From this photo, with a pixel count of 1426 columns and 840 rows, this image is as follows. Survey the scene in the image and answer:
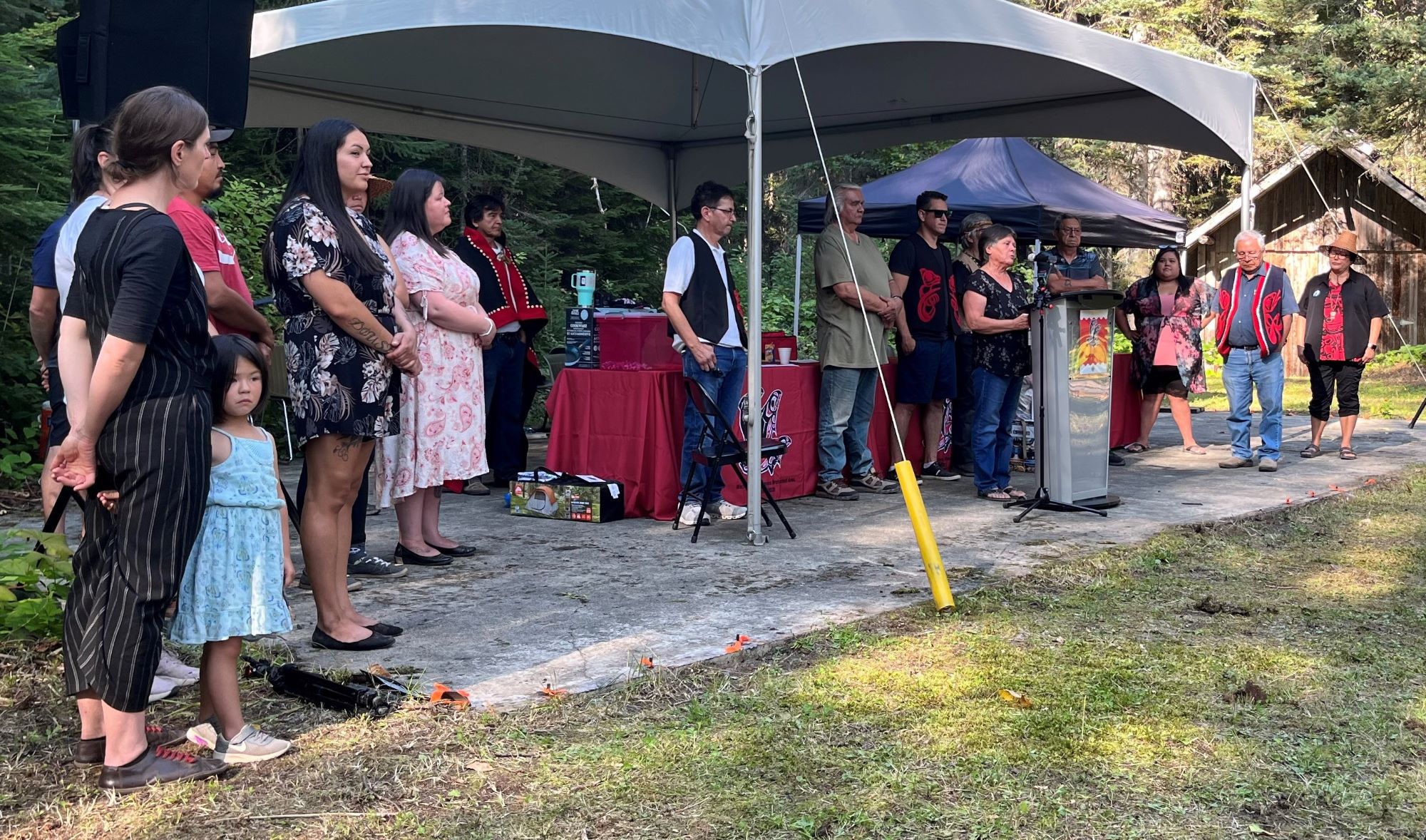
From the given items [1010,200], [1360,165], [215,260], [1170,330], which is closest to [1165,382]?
[1170,330]

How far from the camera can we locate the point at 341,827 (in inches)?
110

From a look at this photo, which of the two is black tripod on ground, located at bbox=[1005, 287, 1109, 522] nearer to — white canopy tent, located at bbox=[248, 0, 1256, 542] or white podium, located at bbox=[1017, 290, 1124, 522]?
white podium, located at bbox=[1017, 290, 1124, 522]

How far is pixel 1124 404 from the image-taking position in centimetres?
996

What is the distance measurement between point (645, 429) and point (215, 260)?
125 inches

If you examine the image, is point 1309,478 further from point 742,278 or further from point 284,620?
point 742,278

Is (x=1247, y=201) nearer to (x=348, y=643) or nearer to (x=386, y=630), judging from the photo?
(x=386, y=630)

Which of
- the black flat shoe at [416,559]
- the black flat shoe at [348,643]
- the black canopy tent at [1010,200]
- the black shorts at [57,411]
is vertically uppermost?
the black canopy tent at [1010,200]

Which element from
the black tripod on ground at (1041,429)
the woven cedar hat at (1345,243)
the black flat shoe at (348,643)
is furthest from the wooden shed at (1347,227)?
the black flat shoe at (348,643)

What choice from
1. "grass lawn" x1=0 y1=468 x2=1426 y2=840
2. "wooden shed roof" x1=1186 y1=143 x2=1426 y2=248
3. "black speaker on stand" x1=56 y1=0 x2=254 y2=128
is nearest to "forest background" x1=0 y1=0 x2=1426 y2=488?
"wooden shed roof" x1=1186 y1=143 x2=1426 y2=248

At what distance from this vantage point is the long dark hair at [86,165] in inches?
148

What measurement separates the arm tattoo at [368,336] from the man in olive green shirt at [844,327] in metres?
3.68

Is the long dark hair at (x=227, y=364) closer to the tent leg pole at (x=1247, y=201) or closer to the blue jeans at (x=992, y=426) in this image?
the blue jeans at (x=992, y=426)

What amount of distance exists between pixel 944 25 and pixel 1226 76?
104 inches

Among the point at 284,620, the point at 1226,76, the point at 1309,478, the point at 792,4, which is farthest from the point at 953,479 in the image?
the point at 284,620
